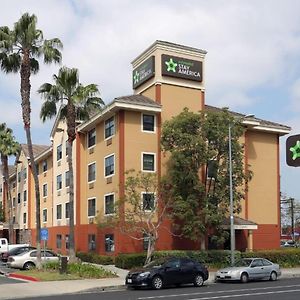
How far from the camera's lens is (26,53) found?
33.1 meters

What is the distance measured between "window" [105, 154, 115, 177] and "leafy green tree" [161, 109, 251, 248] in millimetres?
4382

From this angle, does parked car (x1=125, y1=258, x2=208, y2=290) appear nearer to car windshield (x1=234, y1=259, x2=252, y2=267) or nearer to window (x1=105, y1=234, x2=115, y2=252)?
car windshield (x1=234, y1=259, x2=252, y2=267)

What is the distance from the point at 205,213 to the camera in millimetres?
35344

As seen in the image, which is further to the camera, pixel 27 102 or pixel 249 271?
pixel 27 102

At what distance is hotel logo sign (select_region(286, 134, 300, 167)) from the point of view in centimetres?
661

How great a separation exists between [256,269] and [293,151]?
23.2 metres

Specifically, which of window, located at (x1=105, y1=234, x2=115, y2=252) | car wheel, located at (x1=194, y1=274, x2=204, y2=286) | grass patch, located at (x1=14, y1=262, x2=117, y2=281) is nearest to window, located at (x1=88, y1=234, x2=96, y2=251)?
window, located at (x1=105, y1=234, x2=115, y2=252)

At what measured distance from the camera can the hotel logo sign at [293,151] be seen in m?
6.61

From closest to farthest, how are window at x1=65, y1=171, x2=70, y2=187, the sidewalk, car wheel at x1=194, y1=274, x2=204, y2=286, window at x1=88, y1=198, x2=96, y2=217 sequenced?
1. the sidewalk
2. car wheel at x1=194, y1=274, x2=204, y2=286
3. window at x1=88, y1=198, x2=96, y2=217
4. window at x1=65, y1=171, x2=70, y2=187

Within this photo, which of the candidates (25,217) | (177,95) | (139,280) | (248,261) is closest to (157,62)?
(177,95)

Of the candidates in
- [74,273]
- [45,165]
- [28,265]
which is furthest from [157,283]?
[45,165]

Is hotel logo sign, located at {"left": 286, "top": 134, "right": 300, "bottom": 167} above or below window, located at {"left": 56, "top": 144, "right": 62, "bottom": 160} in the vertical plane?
below

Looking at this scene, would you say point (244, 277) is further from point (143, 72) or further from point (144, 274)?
point (143, 72)

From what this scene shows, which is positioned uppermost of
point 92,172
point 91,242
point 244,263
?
point 92,172
